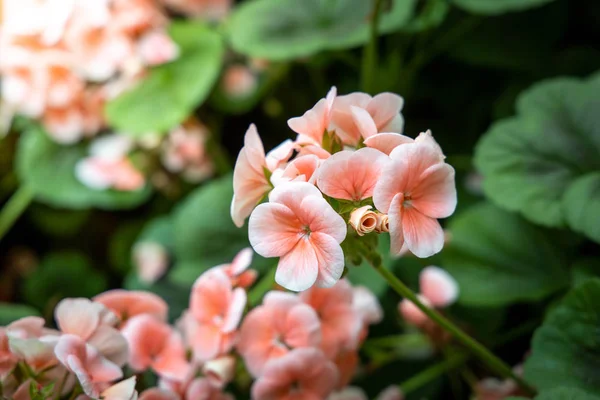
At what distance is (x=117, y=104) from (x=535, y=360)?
0.68 m

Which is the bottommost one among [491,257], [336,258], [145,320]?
[491,257]

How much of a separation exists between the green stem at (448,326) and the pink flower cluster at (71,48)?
0.61 meters

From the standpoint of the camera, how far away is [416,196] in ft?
1.52

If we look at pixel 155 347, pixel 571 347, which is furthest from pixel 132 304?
pixel 571 347

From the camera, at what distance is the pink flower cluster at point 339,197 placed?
1.41ft

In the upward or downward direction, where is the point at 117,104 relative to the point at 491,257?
upward

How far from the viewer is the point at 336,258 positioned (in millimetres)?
426

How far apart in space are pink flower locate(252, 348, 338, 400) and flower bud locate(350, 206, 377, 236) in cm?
17

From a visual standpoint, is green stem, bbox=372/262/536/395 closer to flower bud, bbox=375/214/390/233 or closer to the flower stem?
flower bud, bbox=375/214/390/233

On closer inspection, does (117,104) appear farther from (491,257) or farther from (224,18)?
(491,257)

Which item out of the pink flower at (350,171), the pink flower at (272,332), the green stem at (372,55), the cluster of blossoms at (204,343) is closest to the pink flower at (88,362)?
the cluster of blossoms at (204,343)

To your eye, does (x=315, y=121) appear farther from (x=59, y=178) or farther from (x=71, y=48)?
(x=59, y=178)

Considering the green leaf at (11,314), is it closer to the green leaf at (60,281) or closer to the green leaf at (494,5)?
the green leaf at (60,281)

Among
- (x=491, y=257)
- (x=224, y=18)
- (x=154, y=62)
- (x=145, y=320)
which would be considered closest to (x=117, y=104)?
(x=154, y=62)
